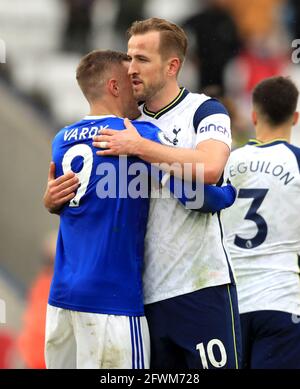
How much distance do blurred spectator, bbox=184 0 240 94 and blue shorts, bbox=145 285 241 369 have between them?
5370 millimetres

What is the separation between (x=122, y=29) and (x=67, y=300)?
21.6 feet

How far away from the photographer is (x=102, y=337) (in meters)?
4.07

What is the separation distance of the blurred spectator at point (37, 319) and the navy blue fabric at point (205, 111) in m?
3.85

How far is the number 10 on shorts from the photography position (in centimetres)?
418

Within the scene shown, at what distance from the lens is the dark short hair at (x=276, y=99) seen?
5.57 metres

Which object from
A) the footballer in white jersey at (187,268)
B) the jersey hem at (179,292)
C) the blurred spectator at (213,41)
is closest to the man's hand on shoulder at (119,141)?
the footballer in white jersey at (187,268)

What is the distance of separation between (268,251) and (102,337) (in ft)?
5.20

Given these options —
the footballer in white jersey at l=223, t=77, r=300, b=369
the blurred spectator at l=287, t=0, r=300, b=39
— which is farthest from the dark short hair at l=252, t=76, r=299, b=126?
the blurred spectator at l=287, t=0, r=300, b=39

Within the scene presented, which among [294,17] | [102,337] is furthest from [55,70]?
[102,337]

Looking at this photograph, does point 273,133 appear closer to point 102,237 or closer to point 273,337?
point 273,337

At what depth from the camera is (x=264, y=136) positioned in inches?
219

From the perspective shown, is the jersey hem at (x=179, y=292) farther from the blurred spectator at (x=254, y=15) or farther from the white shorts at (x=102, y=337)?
the blurred spectator at (x=254, y=15)

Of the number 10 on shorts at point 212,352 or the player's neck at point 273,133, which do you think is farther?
the player's neck at point 273,133

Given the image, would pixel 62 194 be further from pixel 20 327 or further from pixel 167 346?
pixel 20 327
